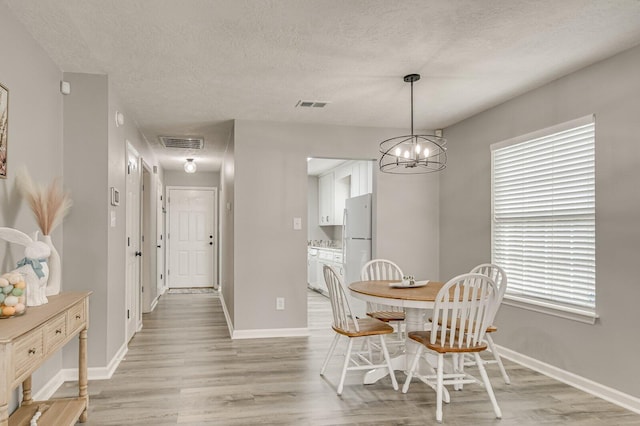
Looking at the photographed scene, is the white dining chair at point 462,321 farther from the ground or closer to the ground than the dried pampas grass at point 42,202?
closer to the ground

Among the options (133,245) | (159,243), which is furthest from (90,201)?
(159,243)

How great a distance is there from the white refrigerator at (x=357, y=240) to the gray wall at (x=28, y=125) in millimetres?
3271

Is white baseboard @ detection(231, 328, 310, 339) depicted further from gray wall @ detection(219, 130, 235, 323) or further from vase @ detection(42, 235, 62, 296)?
vase @ detection(42, 235, 62, 296)

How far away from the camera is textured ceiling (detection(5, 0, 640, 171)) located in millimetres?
2517

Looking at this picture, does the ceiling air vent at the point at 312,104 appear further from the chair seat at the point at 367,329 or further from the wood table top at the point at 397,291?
the chair seat at the point at 367,329

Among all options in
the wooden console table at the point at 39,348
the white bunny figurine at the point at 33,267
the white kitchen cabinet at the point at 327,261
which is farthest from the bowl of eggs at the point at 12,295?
the white kitchen cabinet at the point at 327,261

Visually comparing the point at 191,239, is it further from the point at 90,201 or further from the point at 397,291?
the point at 397,291

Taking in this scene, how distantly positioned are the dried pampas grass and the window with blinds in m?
3.59

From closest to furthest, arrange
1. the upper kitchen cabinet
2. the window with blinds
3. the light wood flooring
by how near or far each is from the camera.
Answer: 1. the light wood flooring
2. the window with blinds
3. the upper kitchen cabinet

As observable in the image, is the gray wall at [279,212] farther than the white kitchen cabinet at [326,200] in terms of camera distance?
No

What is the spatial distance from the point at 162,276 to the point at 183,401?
225 inches

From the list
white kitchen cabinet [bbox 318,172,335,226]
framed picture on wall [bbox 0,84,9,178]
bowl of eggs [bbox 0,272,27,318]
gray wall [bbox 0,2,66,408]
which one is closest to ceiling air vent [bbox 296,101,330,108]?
gray wall [bbox 0,2,66,408]

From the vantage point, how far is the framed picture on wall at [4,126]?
2.45 meters

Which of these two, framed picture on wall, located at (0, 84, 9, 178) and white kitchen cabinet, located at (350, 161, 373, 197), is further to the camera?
white kitchen cabinet, located at (350, 161, 373, 197)
